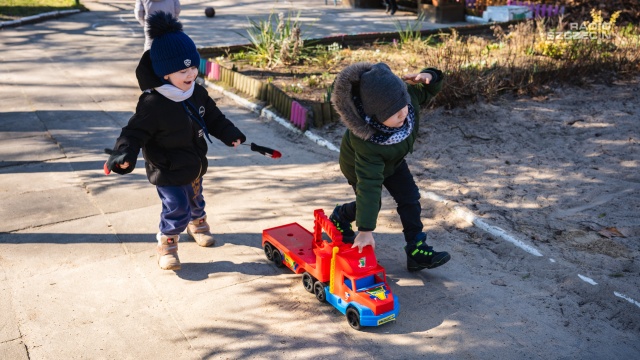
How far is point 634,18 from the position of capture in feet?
42.8

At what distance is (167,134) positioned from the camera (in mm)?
4477

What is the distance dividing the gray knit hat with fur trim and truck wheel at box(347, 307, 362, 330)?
4.05 ft

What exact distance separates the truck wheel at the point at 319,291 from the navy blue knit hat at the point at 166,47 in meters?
1.76

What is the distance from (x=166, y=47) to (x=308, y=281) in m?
1.90

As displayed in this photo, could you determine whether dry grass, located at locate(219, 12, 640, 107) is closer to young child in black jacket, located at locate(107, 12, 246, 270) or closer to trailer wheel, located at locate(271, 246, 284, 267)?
trailer wheel, located at locate(271, 246, 284, 267)

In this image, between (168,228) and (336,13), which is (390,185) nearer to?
(168,228)

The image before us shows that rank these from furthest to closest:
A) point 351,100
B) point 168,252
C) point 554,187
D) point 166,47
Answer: point 554,187, point 168,252, point 166,47, point 351,100

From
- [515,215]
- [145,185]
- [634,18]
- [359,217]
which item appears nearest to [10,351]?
[359,217]

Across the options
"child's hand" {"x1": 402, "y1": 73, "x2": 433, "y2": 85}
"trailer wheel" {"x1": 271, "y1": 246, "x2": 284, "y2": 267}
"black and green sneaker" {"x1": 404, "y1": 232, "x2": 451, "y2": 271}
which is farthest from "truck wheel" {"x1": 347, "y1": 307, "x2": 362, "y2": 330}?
"child's hand" {"x1": 402, "y1": 73, "x2": 433, "y2": 85}

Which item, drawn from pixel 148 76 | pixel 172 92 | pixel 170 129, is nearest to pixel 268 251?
pixel 170 129

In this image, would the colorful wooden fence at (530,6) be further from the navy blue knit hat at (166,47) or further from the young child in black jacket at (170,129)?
the navy blue knit hat at (166,47)

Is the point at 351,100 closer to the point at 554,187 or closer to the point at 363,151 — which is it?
the point at 363,151

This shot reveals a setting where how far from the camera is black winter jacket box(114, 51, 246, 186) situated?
14.3 feet

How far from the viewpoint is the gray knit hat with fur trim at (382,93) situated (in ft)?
12.8
